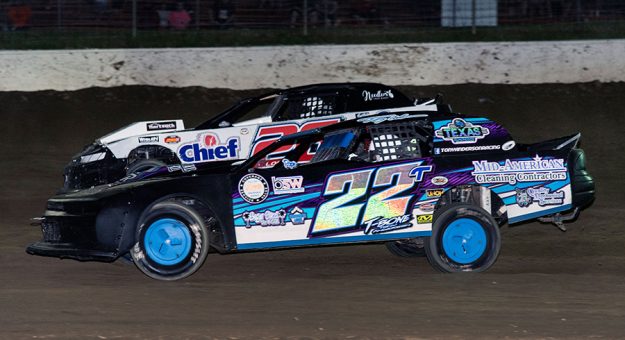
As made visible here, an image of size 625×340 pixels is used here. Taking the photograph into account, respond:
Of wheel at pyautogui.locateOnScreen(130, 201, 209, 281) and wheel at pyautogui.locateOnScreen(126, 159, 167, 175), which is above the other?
wheel at pyautogui.locateOnScreen(126, 159, 167, 175)

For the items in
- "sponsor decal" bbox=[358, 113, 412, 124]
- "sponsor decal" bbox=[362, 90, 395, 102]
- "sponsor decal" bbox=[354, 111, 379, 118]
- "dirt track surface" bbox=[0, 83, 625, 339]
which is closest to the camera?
"dirt track surface" bbox=[0, 83, 625, 339]

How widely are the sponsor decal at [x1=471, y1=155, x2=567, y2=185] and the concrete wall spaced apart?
783 centimetres

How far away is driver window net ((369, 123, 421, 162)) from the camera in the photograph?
8.91 meters

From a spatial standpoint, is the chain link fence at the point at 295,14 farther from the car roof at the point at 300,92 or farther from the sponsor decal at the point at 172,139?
the sponsor decal at the point at 172,139

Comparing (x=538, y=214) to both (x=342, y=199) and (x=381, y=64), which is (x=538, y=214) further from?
(x=381, y=64)

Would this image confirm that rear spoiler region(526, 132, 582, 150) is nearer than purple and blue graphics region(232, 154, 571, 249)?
No

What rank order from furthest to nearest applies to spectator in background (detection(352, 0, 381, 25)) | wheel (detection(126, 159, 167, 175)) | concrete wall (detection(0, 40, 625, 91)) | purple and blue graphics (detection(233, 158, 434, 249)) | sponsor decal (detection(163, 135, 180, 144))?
spectator in background (detection(352, 0, 381, 25)), concrete wall (detection(0, 40, 625, 91)), sponsor decal (detection(163, 135, 180, 144)), wheel (detection(126, 159, 167, 175)), purple and blue graphics (detection(233, 158, 434, 249))

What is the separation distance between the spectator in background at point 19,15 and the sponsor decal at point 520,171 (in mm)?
11122

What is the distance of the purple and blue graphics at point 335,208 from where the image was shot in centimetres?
863

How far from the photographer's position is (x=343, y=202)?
8.69 m

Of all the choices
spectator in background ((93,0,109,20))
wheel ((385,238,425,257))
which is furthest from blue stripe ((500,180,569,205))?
spectator in background ((93,0,109,20))

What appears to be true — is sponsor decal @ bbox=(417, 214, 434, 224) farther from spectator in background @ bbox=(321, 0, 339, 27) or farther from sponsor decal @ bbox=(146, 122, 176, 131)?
spectator in background @ bbox=(321, 0, 339, 27)

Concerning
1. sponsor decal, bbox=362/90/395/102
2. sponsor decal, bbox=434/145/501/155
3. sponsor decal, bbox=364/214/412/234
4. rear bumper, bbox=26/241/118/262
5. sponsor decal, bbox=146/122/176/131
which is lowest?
rear bumper, bbox=26/241/118/262

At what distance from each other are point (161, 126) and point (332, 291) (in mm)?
4559
